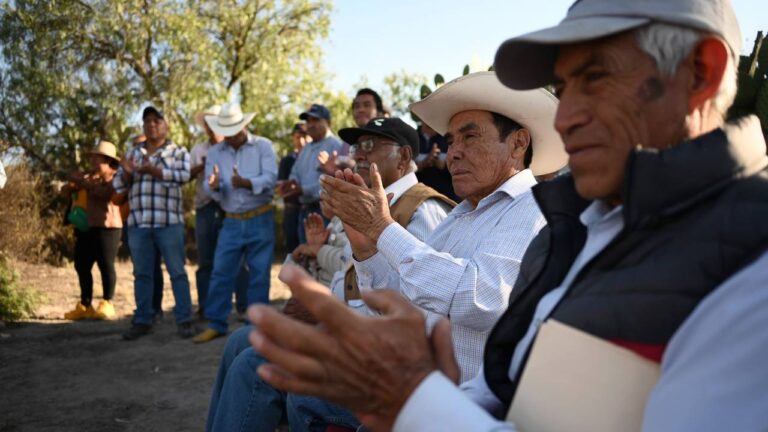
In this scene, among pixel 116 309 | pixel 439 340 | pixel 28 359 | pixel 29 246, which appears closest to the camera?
pixel 439 340

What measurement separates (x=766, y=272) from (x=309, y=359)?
2.36ft

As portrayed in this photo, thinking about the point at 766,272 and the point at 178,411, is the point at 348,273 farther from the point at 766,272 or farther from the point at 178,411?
the point at 766,272

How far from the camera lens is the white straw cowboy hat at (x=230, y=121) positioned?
20.8 feet

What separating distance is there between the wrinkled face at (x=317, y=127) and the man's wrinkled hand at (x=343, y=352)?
19.0 ft

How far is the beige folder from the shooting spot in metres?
1.05

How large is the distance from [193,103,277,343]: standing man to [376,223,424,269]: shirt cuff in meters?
3.99

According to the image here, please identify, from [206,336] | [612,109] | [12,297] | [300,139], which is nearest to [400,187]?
[612,109]

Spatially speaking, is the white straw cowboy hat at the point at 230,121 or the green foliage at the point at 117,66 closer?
the white straw cowboy hat at the point at 230,121

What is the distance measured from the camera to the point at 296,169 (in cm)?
690

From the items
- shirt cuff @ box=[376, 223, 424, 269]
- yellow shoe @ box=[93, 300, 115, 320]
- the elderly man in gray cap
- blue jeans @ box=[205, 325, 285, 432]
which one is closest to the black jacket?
the elderly man in gray cap

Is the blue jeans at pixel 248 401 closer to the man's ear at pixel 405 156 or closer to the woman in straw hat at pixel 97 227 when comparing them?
the man's ear at pixel 405 156

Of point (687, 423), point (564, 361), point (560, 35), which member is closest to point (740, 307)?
point (687, 423)

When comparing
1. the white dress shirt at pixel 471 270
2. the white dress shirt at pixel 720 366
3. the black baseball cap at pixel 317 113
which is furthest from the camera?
the black baseball cap at pixel 317 113

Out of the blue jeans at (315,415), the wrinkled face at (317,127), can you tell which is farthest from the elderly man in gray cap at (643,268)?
the wrinkled face at (317,127)
